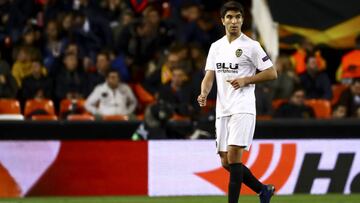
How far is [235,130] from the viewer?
10023 millimetres

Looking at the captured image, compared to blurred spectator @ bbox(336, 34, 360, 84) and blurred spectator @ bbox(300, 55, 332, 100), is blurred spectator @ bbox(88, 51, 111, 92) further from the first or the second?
blurred spectator @ bbox(336, 34, 360, 84)

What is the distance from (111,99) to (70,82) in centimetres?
92

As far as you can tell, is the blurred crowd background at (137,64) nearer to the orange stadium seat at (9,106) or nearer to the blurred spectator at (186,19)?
the blurred spectator at (186,19)

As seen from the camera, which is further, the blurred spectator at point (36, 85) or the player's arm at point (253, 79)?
the blurred spectator at point (36, 85)

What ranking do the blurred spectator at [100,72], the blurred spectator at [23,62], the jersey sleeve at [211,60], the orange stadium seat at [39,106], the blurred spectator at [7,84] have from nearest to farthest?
1. the jersey sleeve at [211,60]
2. the orange stadium seat at [39,106]
3. the blurred spectator at [7,84]
4. the blurred spectator at [100,72]
5. the blurred spectator at [23,62]

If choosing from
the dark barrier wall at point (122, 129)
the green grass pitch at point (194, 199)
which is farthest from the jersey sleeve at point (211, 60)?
the dark barrier wall at point (122, 129)

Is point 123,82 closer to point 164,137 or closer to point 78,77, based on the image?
point 78,77

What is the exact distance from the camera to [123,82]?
17.1 metres

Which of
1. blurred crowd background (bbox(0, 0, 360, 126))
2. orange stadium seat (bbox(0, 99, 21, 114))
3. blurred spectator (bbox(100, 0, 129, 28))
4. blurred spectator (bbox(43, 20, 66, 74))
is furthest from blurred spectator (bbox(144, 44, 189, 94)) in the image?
orange stadium seat (bbox(0, 99, 21, 114))

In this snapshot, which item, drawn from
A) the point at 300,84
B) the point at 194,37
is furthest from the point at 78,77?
the point at 300,84

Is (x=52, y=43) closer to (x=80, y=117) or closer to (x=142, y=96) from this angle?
(x=142, y=96)

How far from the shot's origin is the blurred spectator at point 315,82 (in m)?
16.8

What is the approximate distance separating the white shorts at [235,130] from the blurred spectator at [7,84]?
22.8 ft

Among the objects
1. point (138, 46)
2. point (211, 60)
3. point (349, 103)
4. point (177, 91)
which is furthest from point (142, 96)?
point (211, 60)
